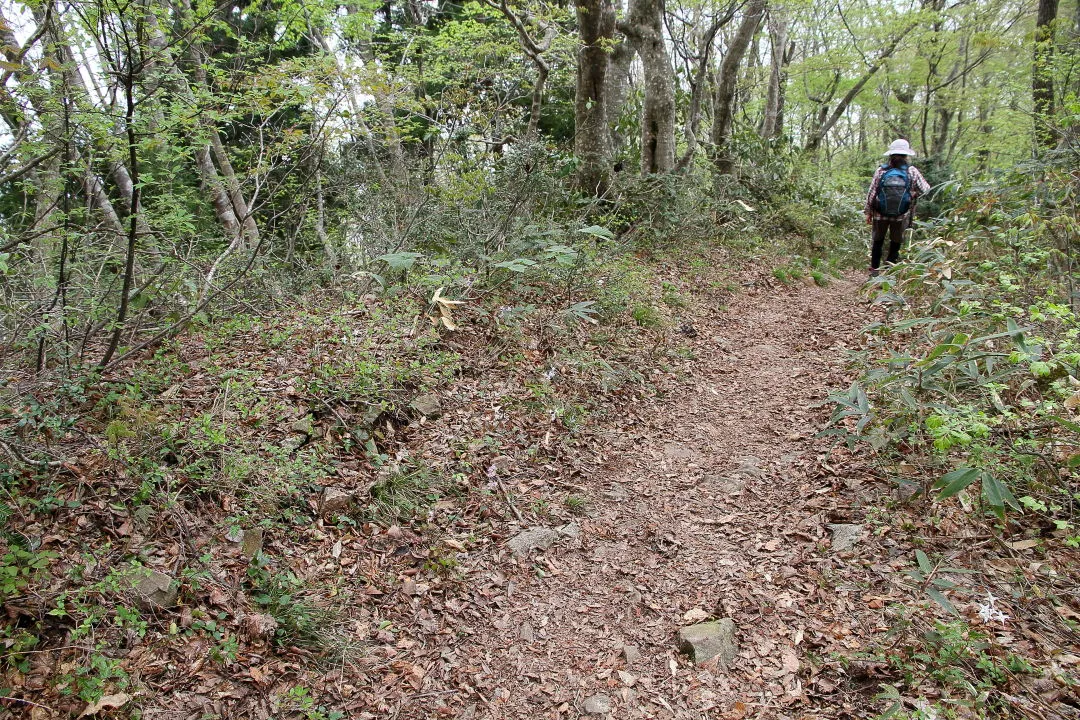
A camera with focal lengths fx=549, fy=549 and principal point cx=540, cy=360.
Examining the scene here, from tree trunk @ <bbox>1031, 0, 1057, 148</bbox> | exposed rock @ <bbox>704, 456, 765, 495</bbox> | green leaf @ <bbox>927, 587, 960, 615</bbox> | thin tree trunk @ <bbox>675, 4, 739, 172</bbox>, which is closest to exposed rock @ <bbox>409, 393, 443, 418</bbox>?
exposed rock @ <bbox>704, 456, 765, 495</bbox>

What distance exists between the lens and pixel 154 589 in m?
2.94

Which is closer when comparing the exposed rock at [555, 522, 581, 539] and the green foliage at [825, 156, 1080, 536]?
the green foliage at [825, 156, 1080, 536]

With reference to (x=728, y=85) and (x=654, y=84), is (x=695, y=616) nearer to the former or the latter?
(x=654, y=84)

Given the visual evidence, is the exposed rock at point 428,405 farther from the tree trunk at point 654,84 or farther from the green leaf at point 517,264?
the tree trunk at point 654,84

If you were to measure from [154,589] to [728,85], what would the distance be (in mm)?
12370

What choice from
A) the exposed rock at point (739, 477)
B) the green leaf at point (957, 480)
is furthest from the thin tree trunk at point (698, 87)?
the green leaf at point (957, 480)

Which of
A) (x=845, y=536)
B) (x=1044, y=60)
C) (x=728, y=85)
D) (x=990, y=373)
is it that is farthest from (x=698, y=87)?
(x=845, y=536)

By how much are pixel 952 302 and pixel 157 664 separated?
22.5 feet

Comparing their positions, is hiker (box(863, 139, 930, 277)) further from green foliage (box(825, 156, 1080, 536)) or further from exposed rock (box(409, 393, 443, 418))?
exposed rock (box(409, 393, 443, 418))

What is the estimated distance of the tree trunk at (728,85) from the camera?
1066 centimetres

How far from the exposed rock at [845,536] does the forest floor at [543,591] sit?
0.05ft

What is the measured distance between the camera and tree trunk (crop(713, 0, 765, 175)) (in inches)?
420

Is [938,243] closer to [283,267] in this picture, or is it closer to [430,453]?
[430,453]

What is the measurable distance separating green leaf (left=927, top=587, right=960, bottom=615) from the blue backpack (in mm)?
6090
